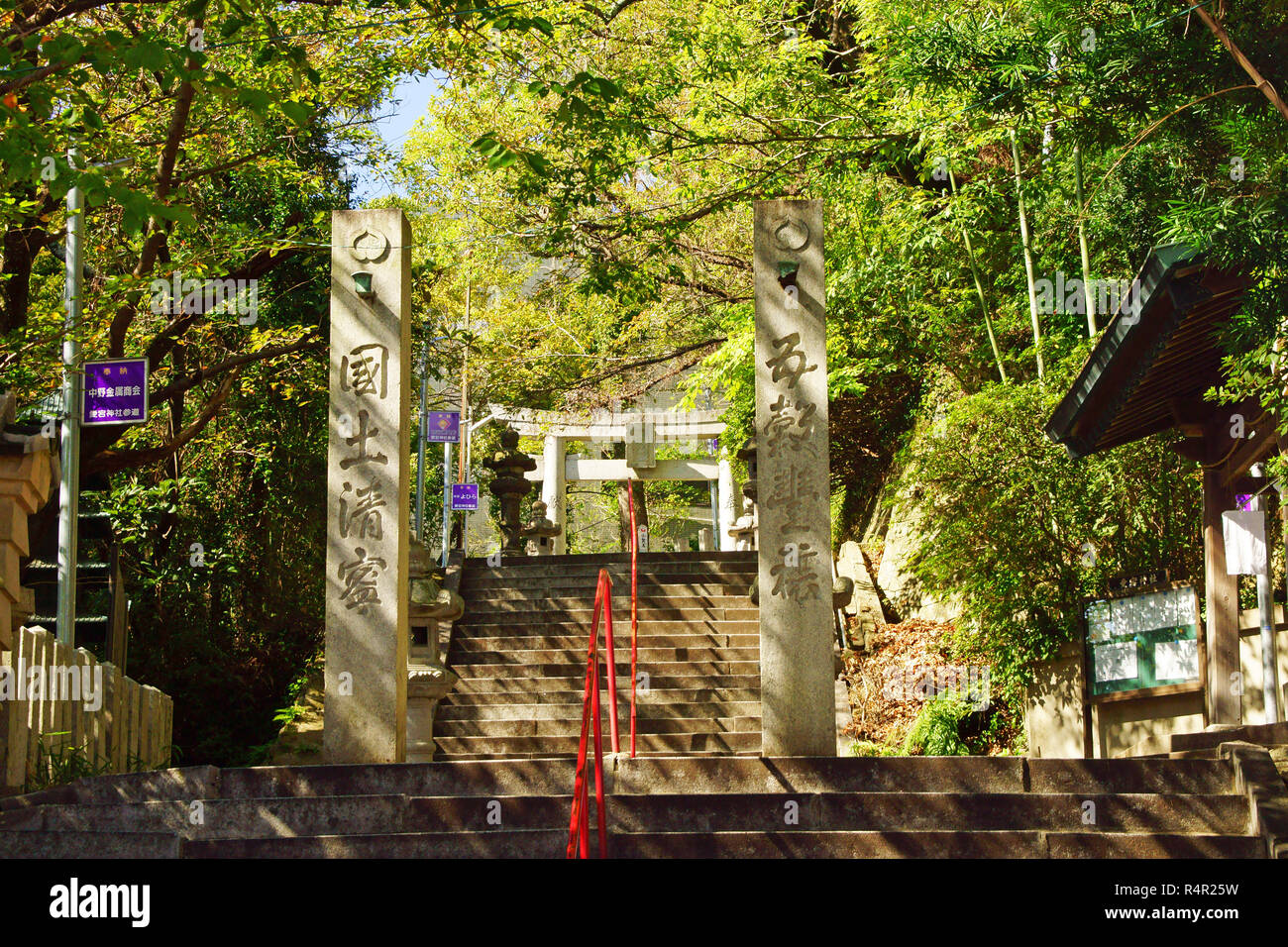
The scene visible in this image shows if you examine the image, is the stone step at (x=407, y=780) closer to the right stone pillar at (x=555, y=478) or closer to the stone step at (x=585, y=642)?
the stone step at (x=585, y=642)

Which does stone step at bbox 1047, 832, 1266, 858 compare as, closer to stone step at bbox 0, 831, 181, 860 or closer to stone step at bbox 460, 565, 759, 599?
stone step at bbox 0, 831, 181, 860

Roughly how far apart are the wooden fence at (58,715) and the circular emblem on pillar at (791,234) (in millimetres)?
5263

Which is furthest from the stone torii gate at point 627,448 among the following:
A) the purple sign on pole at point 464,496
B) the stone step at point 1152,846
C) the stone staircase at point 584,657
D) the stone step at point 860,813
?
the stone step at point 1152,846

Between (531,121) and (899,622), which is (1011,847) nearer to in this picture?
(899,622)

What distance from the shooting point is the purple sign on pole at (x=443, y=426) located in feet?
63.0

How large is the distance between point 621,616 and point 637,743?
2500 mm

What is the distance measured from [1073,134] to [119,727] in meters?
8.10

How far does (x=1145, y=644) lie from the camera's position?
10836mm

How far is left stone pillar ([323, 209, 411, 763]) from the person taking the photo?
764cm

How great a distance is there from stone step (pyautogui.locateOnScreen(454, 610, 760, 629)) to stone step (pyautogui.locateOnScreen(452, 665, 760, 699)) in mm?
999

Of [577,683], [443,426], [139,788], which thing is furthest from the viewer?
[443,426]

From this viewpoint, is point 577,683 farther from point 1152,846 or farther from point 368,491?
point 1152,846

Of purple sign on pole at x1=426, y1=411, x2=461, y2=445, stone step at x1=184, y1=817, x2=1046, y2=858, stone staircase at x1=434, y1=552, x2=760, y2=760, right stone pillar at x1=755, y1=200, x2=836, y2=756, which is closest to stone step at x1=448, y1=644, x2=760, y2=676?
stone staircase at x1=434, y1=552, x2=760, y2=760

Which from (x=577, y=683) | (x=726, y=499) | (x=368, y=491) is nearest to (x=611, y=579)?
(x=577, y=683)
